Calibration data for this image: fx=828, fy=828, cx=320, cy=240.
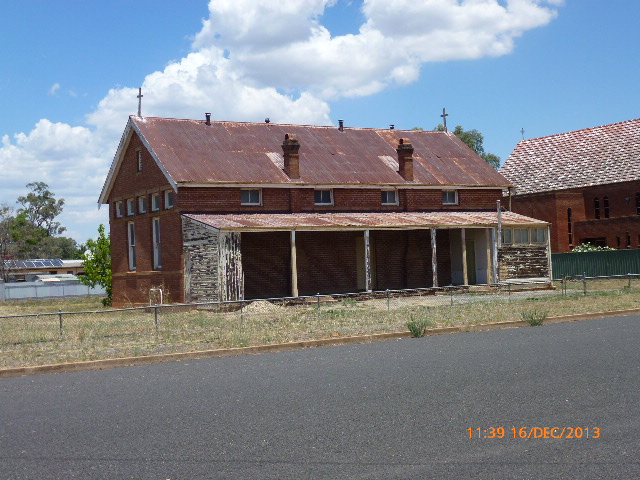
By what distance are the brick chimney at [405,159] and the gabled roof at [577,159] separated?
42.2ft

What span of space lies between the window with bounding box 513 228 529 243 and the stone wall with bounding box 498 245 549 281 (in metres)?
0.27

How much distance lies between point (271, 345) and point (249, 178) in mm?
17259

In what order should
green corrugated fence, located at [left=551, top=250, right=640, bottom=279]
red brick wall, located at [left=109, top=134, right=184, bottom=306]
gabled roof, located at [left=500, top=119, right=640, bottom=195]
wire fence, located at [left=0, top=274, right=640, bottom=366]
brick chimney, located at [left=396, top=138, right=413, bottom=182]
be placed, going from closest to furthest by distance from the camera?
1. wire fence, located at [left=0, top=274, right=640, bottom=366]
2. red brick wall, located at [left=109, top=134, right=184, bottom=306]
3. brick chimney, located at [left=396, top=138, right=413, bottom=182]
4. green corrugated fence, located at [left=551, top=250, right=640, bottom=279]
5. gabled roof, located at [left=500, top=119, right=640, bottom=195]

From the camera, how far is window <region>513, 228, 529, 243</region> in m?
36.2

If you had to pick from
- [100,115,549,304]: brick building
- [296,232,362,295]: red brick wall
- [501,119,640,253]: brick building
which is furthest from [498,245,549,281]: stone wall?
[501,119,640,253]: brick building

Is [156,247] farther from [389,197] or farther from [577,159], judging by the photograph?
[577,159]

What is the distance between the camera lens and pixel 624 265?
40.7 meters

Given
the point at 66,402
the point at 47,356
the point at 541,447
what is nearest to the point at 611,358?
the point at 541,447

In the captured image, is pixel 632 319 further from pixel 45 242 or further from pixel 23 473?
pixel 45 242

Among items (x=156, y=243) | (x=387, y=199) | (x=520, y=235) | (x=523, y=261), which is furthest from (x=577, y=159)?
(x=156, y=243)

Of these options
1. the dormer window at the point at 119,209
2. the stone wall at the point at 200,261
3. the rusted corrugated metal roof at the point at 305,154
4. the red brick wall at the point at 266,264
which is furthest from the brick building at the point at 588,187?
the dormer window at the point at 119,209

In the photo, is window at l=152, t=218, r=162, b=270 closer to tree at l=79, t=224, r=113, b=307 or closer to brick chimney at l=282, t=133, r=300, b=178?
brick chimney at l=282, t=133, r=300, b=178

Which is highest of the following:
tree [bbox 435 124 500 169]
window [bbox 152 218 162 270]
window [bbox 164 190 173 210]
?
tree [bbox 435 124 500 169]

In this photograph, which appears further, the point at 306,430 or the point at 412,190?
the point at 412,190
